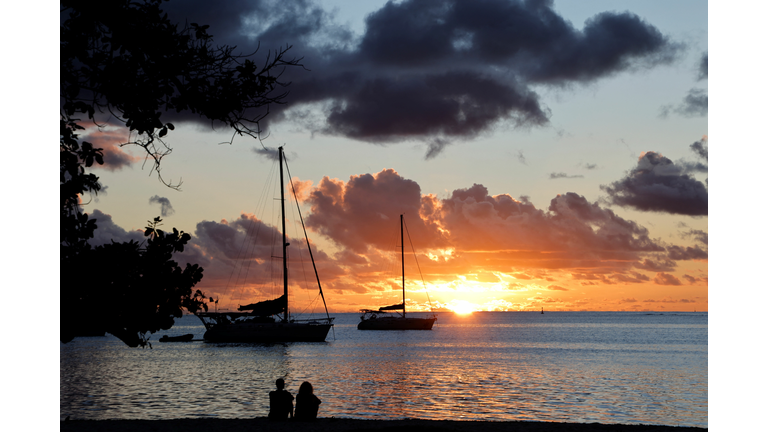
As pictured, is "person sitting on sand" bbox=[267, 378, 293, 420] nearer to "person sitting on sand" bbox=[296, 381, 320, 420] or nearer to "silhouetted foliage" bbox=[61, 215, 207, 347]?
"person sitting on sand" bbox=[296, 381, 320, 420]

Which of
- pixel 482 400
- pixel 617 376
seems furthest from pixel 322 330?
pixel 482 400

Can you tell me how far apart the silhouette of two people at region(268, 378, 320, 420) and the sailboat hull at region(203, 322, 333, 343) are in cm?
5435

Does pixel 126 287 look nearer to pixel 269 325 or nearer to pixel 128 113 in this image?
pixel 128 113

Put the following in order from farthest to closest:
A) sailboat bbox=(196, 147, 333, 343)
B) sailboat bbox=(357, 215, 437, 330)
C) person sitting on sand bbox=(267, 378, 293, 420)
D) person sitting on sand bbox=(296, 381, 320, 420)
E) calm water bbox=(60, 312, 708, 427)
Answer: sailboat bbox=(357, 215, 437, 330)
sailboat bbox=(196, 147, 333, 343)
calm water bbox=(60, 312, 708, 427)
person sitting on sand bbox=(267, 378, 293, 420)
person sitting on sand bbox=(296, 381, 320, 420)

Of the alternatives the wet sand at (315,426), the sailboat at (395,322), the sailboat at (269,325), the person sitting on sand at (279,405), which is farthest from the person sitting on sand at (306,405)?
the sailboat at (395,322)

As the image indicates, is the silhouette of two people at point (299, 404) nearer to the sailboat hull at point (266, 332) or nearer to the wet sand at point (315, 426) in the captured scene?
the wet sand at point (315, 426)

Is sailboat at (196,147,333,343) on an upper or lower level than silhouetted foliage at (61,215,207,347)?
lower

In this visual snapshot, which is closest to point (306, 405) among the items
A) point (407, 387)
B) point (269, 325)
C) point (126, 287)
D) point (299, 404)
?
point (299, 404)

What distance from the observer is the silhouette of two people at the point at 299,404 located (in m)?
15.3

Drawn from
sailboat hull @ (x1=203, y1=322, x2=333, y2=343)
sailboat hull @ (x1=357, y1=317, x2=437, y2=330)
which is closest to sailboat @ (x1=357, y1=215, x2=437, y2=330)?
sailboat hull @ (x1=357, y1=317, x2=437, y2=330)

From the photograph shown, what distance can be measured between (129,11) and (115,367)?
50.9 meters

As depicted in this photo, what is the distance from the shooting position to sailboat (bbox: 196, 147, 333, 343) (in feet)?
219

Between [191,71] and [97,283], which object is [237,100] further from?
[97,283]
